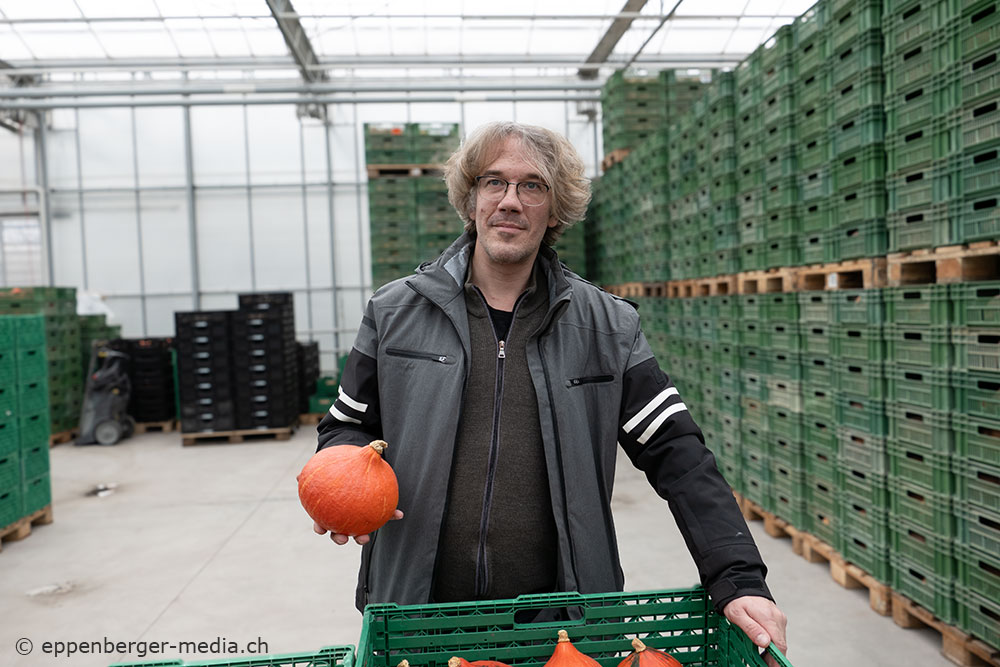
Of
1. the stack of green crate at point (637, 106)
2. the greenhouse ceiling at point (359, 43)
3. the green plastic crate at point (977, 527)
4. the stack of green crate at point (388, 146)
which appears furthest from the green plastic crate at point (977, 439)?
the greenhouse ceiling at point (359, 43)

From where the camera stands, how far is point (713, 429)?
664 cm

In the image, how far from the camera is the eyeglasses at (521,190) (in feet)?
6.03

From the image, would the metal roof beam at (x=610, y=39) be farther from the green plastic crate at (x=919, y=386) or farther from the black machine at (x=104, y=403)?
the black machine at (x=104, y=403)

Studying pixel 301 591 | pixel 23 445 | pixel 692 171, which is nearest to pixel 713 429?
pixel 692 171

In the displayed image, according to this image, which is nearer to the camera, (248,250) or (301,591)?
(301,591)

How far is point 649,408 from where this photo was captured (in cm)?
178

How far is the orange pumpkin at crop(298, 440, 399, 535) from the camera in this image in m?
1.57

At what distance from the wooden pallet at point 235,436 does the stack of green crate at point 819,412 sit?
312 inches

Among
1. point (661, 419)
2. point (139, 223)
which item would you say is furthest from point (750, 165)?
point (139, 223)

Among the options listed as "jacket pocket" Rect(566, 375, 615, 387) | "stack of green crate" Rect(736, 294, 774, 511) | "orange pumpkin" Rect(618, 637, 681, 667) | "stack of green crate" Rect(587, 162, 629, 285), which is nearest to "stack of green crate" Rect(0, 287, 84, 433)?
"stack of green crate" Rect(587, 162, 629, 285)

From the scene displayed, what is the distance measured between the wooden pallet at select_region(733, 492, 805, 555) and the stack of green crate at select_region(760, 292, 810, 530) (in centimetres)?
6

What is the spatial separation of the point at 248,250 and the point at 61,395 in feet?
19.3

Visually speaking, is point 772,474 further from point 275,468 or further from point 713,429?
point 275,468

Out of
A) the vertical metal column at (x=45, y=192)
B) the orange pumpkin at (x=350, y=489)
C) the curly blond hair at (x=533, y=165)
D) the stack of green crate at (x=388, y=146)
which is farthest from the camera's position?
the vertical metal column at (x=45, y=192)
